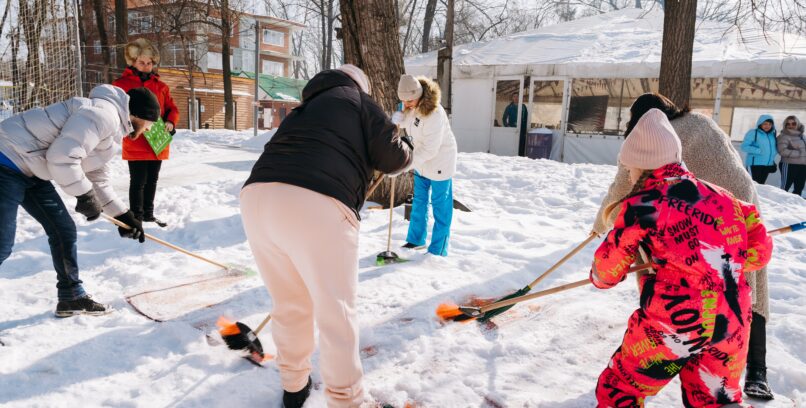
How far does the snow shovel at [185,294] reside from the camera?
352 cm

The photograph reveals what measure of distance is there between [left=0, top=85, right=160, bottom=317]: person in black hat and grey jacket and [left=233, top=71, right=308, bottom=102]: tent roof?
32.8 m

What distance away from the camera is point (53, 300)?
364cm

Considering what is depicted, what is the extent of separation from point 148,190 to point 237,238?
1.14 metres

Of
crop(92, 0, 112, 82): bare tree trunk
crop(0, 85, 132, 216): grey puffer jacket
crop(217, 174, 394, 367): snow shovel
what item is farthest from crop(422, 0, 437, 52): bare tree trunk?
crop(217, 174, 394, 367): snow shovel

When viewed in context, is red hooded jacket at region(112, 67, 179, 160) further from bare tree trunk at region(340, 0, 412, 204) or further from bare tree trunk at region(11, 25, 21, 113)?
bare tree trunk at region(11, 25, 21, 113)

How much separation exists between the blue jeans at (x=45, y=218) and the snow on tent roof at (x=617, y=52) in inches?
476

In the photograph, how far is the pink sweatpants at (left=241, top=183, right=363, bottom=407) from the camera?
6.56 ft

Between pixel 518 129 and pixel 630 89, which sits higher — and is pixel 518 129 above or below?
below

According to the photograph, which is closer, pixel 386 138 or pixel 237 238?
pixel 386 138

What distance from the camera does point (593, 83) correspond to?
13836 millimetres

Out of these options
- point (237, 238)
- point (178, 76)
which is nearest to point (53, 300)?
point (237, 238)

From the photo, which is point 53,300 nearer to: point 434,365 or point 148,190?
point 148,190

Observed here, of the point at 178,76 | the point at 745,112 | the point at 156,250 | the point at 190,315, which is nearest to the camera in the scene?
the point at 190,315

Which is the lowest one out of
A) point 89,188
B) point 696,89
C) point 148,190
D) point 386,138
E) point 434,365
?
point 434,365
